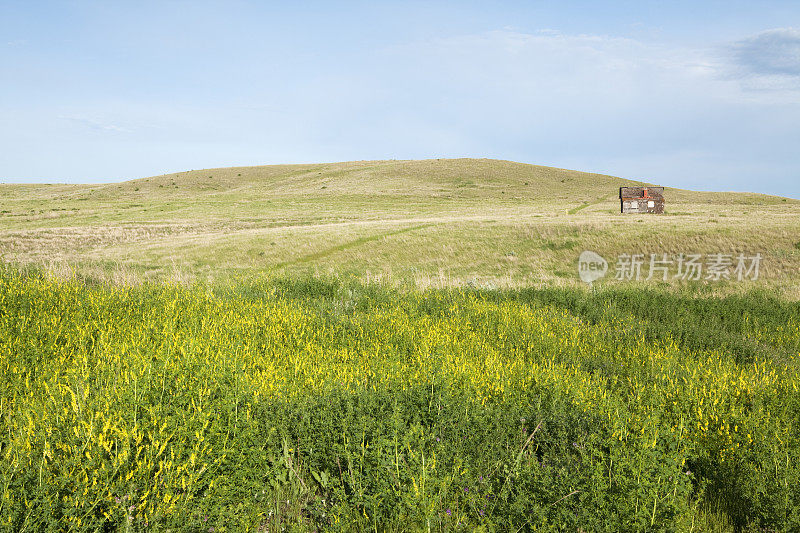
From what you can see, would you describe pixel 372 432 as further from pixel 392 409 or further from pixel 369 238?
pixel 369 238

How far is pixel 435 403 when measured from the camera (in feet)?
17.3

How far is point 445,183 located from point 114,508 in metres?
77.5

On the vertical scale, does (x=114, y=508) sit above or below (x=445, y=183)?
below

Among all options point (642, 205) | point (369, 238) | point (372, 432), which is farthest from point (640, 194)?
point (372, 432)

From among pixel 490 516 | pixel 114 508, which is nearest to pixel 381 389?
pixel 490 516

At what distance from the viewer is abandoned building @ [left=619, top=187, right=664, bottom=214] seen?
47.9m

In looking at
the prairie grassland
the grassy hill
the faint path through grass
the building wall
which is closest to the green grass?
the prairie grassland

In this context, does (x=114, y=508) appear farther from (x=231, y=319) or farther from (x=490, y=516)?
(x=231, y=319)

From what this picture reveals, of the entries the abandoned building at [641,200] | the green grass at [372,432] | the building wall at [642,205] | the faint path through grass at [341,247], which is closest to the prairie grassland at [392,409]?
the green grass at [372,432]

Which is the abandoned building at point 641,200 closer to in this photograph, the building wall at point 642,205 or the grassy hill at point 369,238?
the building wall at point 642,205

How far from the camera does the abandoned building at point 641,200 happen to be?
47866 millimetres

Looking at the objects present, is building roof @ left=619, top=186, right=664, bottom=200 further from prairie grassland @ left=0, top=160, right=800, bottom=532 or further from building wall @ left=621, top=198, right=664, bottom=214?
prairie grassland @ left=0, top=160, right=800, bottom=532

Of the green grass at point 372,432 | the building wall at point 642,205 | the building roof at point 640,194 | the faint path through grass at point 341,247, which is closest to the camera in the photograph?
the green grass at point 372,432

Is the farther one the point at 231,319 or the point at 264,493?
the point at 231,319
